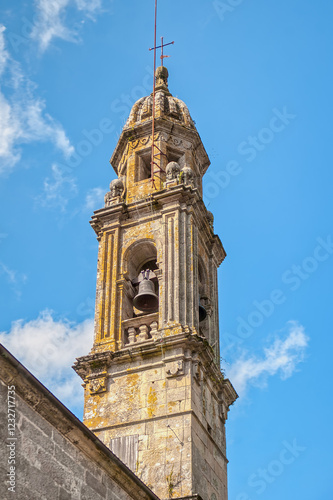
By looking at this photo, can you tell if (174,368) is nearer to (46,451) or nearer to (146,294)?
(146,294)

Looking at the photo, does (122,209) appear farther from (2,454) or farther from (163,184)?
(2,454)

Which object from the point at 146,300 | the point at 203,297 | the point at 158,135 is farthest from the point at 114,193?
the point at 203,297

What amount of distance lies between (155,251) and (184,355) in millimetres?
4074

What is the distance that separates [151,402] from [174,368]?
936 mm

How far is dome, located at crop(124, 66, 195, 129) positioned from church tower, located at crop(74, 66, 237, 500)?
138 mm

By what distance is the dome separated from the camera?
25484 millimetres

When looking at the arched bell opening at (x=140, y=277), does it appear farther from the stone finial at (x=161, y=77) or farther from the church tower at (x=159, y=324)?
the stone finial at (x=161, y=77)

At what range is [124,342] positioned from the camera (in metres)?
20.2

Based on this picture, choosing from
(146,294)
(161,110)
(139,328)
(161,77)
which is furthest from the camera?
(161,77)

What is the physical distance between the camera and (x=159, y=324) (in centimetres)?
1988

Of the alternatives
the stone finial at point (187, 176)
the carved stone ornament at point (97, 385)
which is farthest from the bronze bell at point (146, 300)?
the stone finial at point (187, 176)

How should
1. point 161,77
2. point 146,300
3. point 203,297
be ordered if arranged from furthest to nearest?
1. point 161,77
2. point 203,297
3. point 146,300

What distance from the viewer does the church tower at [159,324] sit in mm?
18078

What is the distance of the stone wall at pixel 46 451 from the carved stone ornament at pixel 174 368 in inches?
235
